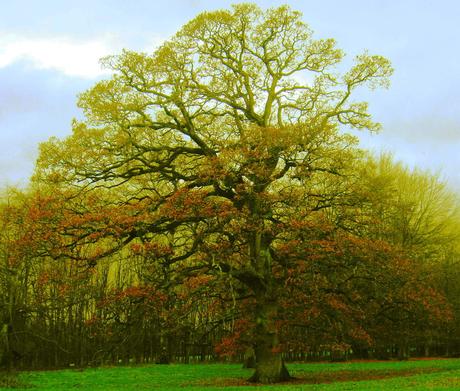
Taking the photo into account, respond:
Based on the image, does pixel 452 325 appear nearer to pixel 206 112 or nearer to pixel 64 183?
pixel 206 112

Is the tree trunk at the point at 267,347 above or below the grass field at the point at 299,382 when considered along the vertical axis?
above

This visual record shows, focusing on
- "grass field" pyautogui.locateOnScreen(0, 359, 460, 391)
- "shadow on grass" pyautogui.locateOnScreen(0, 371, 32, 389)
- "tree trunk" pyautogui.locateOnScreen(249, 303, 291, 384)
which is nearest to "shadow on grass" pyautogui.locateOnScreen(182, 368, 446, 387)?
"grass field" pyautogui.locateOnScreen(0, 359, 460, 391)

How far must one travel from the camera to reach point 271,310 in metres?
24.5

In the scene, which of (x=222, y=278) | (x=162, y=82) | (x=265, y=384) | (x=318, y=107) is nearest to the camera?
(x=222, y=278)

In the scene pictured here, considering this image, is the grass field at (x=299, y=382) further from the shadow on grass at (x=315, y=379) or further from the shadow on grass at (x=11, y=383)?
the shadow on grass at (x=11, y=383)

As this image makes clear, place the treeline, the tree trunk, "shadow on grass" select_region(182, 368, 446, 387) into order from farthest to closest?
"shadow on grass" select_region(182, 368, 446, 387)
the tree trunk
the treeline

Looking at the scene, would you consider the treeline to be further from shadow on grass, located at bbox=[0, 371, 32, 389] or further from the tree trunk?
shadow on grass, located at bbox=[0, 371, 32, 389]

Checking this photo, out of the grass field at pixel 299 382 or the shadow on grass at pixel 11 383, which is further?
the shadow on grass at pixel 11 383

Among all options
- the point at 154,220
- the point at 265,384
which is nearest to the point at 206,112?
the point at 154,220

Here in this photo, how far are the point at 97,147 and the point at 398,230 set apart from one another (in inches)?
1176

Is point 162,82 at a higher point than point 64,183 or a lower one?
higher

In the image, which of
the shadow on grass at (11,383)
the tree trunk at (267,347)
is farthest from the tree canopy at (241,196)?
the shadow on grass at (11,383)

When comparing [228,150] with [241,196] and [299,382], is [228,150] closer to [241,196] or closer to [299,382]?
[241,196]

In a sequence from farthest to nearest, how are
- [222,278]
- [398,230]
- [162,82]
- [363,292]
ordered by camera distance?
1. [398,230]
2. [363,292]
3. [162,82]
4. [222,278]
